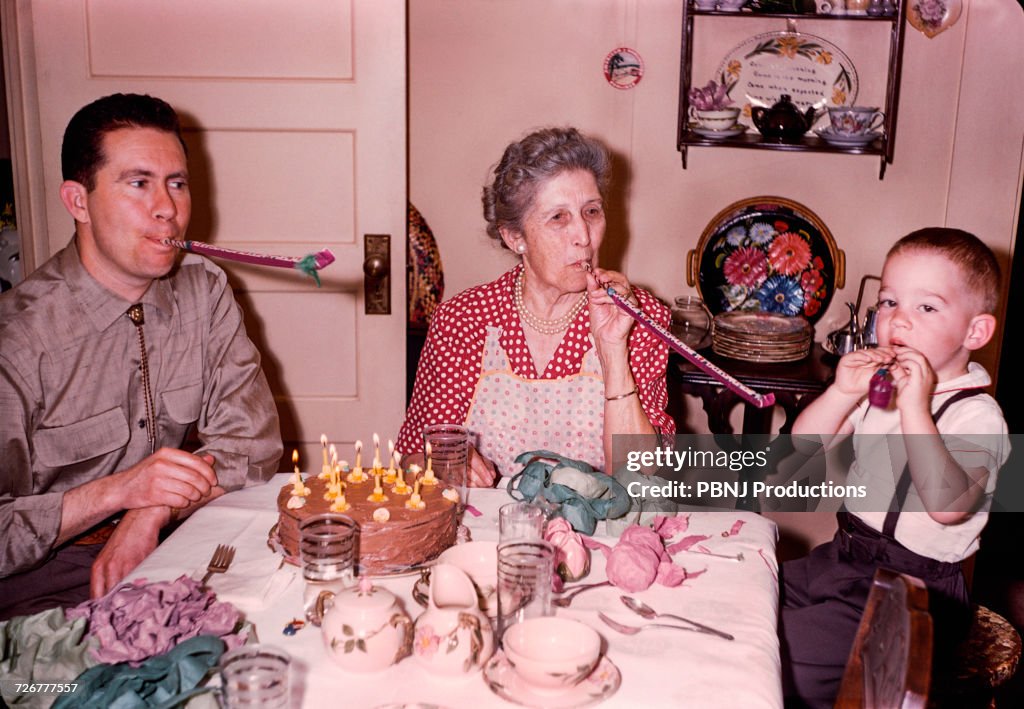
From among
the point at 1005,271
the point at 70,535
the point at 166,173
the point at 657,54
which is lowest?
the point at 70,535

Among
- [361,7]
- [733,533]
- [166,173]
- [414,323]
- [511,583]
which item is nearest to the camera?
[511,583]

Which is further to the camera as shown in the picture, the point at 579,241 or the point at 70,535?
the point at 579,241

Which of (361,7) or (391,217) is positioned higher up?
(361,7)

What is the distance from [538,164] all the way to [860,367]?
0.86 meters

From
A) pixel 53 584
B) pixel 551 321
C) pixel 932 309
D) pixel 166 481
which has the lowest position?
pixel 53 584

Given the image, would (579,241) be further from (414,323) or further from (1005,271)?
(1005,271)

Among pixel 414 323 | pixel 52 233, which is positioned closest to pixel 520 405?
pixel 414 323

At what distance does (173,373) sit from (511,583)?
1128 mm

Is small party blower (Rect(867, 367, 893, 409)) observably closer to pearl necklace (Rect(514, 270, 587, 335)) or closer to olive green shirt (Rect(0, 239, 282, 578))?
pearl necklace (Rect(514, 270, 587, 335))

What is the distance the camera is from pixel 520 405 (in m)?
2.24

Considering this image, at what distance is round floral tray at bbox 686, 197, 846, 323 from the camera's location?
3314mm

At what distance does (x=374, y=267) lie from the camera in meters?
2.97

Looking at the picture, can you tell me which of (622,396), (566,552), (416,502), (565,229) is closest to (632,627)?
(566,552)

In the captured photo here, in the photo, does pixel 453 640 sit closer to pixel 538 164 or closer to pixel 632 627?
pixel 632 627
